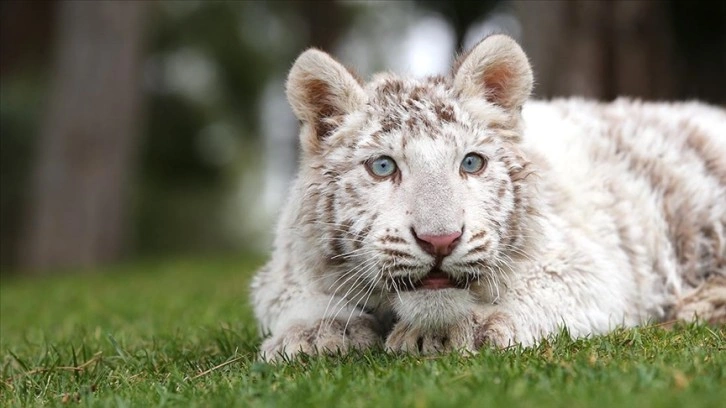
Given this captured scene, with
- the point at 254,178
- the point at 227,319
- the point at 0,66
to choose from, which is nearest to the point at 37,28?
the point at 0,66

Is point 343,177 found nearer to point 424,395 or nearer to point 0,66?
point 424,395

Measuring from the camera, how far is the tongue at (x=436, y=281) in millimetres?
4238

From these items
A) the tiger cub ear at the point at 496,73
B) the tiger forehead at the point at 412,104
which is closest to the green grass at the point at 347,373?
the tiger forehead at the point at 412,104

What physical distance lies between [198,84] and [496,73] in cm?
2326

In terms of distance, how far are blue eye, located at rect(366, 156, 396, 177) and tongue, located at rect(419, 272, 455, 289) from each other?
1.79 ft

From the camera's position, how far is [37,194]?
15.8 meters

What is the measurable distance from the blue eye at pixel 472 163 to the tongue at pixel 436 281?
55 cm

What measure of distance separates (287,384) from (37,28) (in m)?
19.1

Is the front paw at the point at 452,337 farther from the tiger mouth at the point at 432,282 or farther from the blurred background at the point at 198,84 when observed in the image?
the blurred background at the point at 198,84

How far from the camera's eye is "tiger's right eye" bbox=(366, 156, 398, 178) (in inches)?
176

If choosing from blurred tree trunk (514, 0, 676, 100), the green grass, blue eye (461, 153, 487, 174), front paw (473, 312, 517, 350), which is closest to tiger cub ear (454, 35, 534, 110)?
blue eye (461, 153, 487, 174)

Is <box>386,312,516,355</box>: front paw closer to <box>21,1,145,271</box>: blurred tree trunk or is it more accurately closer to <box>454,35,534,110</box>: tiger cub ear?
<box>454,35,534,110</box>: tiger cub ear

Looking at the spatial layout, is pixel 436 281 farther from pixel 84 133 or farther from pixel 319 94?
pixel 84 133

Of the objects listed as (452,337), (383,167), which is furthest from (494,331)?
(383,167)
